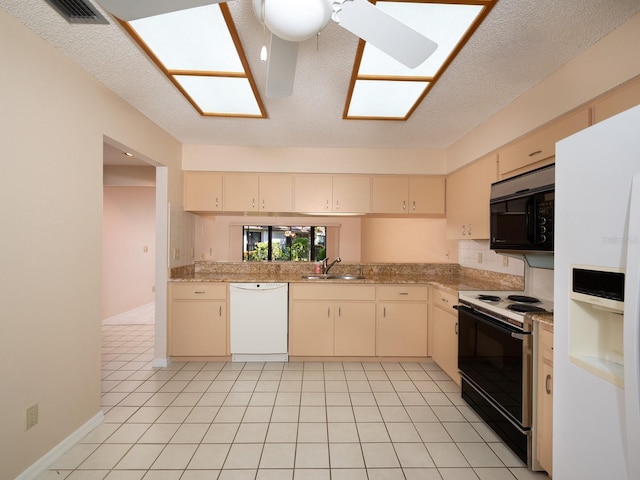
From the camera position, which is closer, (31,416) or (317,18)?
(317,18)

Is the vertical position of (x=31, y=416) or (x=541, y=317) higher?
(x=541, y=317)

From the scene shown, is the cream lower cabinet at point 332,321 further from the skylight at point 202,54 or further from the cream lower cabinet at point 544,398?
the skylight at point 202,54

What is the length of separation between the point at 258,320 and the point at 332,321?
31.0 inches

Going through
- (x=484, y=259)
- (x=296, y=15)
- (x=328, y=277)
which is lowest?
(x=328, y=277)

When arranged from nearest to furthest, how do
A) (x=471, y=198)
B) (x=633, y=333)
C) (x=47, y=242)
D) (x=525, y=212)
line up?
(x=633, y=333) < (x=47, y=242) < (x=525, y=212) < (x=471, y=198)

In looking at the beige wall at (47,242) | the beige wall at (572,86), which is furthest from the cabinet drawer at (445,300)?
the beige wall at (47,242)

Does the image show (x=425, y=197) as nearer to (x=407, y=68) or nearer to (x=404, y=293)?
(x=404, y=293)

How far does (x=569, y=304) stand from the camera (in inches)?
45.1

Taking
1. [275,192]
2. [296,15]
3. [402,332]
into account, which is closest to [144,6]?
[296,15]

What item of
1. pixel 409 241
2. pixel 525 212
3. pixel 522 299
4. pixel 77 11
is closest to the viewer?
pixel 77 11

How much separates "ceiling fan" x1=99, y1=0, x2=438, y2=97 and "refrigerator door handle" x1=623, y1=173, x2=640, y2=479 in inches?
35.9

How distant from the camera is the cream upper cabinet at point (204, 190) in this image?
11.8 feet

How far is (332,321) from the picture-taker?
3289 millimetres

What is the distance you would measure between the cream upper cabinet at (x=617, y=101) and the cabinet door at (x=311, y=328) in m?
2.54
